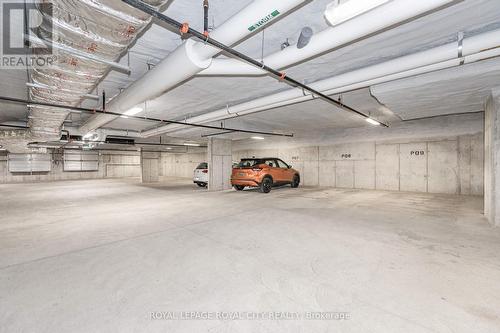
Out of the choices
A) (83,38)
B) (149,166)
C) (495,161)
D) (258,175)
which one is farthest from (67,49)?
(149,166)

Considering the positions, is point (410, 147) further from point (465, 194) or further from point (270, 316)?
point (270, 316)

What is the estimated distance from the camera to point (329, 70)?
4.20 metres

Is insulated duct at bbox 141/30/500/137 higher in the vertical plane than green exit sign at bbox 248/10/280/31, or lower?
higher

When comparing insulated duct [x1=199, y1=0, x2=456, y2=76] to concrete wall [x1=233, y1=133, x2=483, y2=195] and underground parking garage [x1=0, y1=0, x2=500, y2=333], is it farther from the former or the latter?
concrete wall [x1=233, y1=133, x2=483, y2=195]

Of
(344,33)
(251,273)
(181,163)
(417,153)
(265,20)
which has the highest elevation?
(344,33)

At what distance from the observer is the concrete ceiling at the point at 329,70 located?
104 inches

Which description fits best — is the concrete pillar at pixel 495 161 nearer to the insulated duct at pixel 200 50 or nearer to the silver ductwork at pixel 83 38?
the insulated duct at pixel 200 50

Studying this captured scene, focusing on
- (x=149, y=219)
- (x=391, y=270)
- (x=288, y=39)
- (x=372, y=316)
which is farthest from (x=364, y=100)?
(x=149, y=219)

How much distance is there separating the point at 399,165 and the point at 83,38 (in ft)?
35.7

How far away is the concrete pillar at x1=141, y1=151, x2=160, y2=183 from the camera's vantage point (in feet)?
51.4

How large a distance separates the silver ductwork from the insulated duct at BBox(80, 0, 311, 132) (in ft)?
2.20

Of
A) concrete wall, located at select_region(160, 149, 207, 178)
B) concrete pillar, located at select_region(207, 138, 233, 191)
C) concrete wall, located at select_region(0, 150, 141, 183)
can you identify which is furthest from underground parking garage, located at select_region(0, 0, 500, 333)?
concrete wall, located at select_region(0, 150, 141, 183)

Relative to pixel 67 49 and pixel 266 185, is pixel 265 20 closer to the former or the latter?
pixel 67 49

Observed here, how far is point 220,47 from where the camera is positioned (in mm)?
2361
